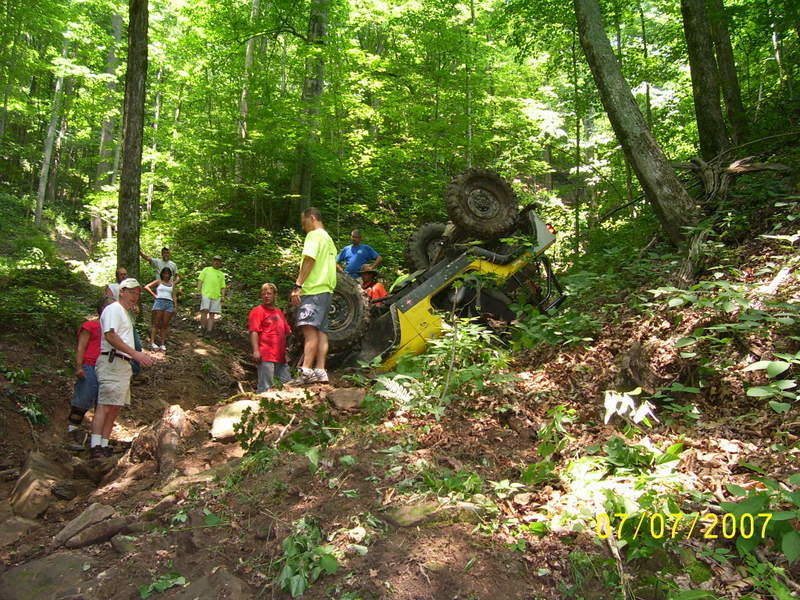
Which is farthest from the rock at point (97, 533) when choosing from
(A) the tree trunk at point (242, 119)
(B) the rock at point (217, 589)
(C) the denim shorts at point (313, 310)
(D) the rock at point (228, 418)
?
(A) the tree trunk at point (242, 119)

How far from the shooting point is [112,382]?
540 cm

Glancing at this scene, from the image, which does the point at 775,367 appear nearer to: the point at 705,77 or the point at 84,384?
the point at 705,77

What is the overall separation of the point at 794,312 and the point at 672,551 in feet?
7.35

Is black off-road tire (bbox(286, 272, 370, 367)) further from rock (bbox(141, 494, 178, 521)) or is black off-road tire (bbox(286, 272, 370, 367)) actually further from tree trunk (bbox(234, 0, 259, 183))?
tree trunk (bbox(234, 0, 259, 183))

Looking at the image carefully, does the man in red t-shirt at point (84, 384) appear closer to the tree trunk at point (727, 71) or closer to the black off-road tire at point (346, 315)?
the black off-road tire at point (346, 315)

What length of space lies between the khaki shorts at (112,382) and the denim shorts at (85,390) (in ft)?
1.48

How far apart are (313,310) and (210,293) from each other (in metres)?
5.20

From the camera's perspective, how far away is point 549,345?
5.39 meters

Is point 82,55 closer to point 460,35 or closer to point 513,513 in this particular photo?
point 460,35

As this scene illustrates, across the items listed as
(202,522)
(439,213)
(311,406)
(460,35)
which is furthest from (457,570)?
(460,35)

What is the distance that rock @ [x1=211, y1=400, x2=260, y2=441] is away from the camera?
177 inches

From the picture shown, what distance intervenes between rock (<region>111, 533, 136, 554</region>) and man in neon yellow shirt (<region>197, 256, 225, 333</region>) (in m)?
7.40

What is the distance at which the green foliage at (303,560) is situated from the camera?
8.35 feet
